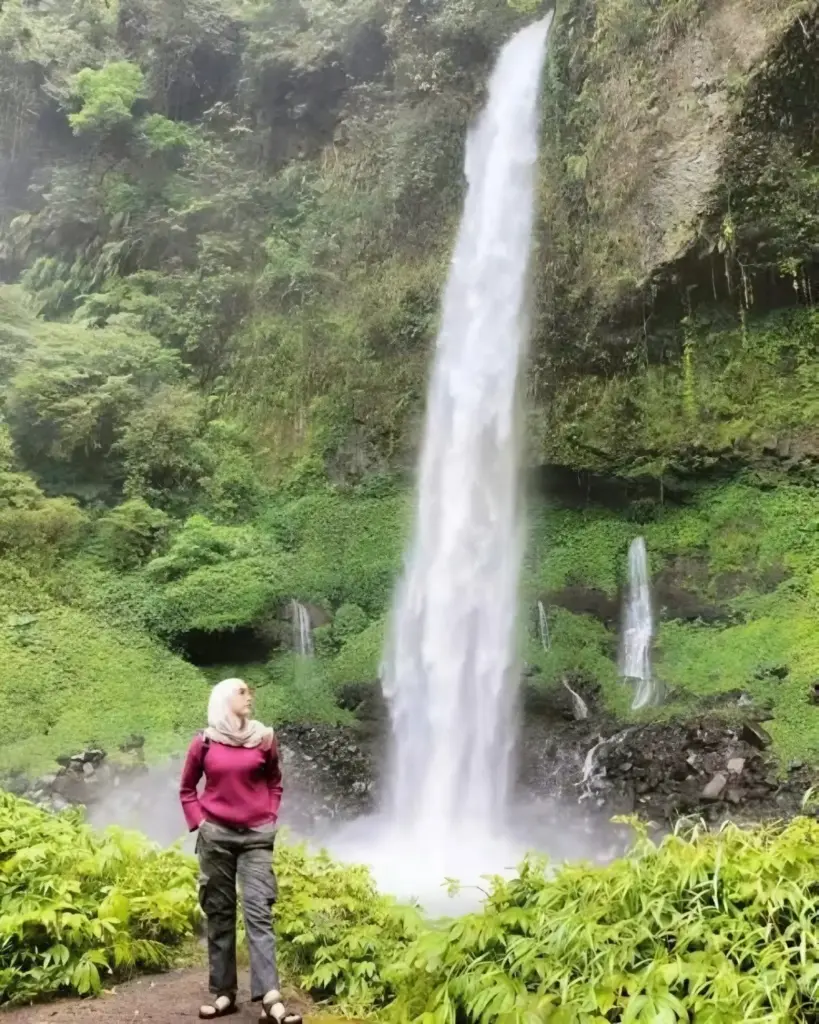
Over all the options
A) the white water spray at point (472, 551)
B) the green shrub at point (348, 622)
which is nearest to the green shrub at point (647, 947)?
the white water spray at point (472, 551)

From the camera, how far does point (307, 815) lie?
10852 millimetres

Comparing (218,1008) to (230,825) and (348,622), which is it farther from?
(348,622)

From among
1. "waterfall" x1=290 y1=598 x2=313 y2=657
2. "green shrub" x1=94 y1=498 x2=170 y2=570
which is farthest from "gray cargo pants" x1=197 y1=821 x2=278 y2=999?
"green shrub" x1=94 y1=498 x2=170 y2=570

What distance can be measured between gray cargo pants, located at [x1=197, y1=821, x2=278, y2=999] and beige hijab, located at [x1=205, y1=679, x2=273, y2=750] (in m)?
0.32

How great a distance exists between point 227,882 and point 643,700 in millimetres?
9092

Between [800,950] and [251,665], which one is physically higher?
[251,665]

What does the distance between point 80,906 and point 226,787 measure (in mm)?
1228

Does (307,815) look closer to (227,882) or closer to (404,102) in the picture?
(227,882)

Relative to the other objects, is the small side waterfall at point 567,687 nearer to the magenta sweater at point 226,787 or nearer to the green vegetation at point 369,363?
the green vegetation at point 369,363

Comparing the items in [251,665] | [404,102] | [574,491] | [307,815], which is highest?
[404,102]

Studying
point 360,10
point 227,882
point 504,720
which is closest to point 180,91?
point 360,10

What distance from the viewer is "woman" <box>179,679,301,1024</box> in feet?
10.8

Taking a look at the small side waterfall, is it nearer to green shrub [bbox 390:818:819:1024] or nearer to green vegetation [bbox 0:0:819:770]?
green vegetation [bbox 0:0:819:770]

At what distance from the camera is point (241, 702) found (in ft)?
11.0
